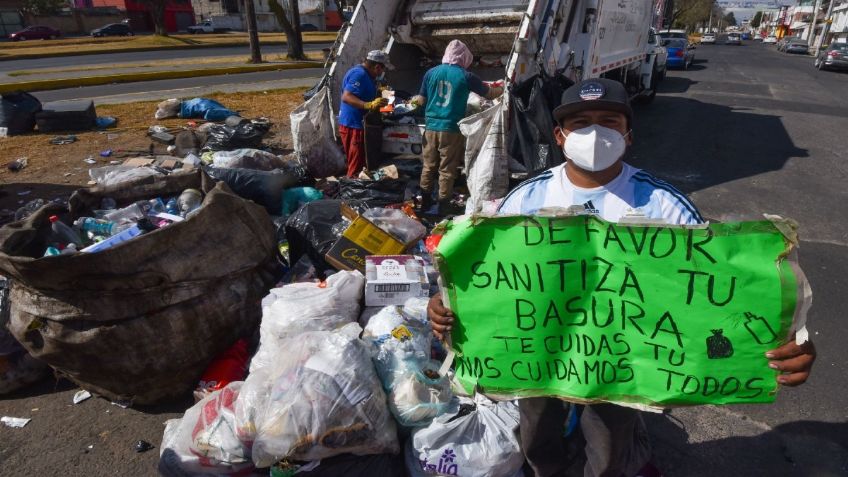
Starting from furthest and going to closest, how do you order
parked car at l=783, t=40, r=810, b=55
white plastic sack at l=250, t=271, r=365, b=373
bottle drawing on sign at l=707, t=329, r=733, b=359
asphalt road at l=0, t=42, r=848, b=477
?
1. parked car at l=783, t=40, r=810, b=55
2. white plastic sack at l=250, t=271, r=365, b=373
3. asphalt road at l=0, t=42, r=848, b=477
4. bottle drawing on sign at l=707, t=329, r=733, b=359

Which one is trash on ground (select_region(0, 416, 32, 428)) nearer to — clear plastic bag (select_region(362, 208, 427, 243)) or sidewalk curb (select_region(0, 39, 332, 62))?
→ clear plastic bag (select_region(362, 208, 427, 243))

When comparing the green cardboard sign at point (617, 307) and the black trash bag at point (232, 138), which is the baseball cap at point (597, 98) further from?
the black trash bag at point (232, 138)

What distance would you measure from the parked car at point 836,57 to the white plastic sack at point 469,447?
26829mm

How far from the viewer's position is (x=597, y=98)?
5.79 feet

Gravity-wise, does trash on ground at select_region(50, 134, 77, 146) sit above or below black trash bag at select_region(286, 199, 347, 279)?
below

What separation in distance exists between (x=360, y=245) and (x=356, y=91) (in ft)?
9.21

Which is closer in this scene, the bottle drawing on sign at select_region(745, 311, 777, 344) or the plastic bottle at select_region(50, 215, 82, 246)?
the bottle drawing on sign at select_region(745, 311, 777, 344)

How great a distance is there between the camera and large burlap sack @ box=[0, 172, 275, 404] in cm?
255

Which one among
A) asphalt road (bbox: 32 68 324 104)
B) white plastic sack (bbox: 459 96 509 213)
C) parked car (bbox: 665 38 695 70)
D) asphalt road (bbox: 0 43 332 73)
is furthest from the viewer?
parked car (bbox: 665 38 695 70)

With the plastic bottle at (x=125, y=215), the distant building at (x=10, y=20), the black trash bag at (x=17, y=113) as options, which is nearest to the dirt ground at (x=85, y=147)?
the black trash bag at (x=17, y=113)

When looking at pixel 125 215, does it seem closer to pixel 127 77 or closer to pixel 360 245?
pixel 360 245

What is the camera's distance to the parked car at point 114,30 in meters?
38.8

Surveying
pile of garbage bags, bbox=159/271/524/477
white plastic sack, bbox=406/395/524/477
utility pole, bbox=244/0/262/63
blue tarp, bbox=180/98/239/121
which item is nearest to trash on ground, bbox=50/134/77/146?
blue tarp, bbox=180/98/239/121

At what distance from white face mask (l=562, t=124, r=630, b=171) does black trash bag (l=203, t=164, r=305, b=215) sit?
3.72m
